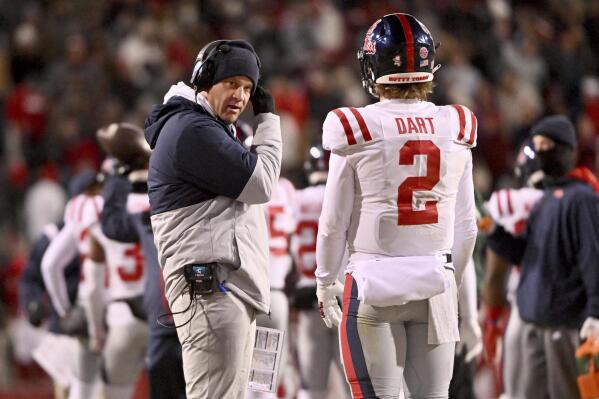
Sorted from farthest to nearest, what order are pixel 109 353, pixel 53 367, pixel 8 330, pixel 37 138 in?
pixel 37 138 → pixel 8 330 → pixel 53 367 → pixel 109 353

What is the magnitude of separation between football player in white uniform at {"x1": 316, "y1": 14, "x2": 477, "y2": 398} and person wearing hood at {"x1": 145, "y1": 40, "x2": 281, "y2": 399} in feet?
1.01

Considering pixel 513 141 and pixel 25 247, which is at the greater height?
pixel 513 141

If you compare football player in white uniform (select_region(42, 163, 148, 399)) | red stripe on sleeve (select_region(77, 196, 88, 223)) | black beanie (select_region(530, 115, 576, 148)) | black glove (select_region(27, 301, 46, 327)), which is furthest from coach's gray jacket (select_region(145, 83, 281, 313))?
black glove (select_region(27, 301, 46, 327))

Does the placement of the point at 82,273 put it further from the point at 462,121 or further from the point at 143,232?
the point at 462,121

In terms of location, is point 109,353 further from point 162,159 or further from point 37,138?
point 37,138

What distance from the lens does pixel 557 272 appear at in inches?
257

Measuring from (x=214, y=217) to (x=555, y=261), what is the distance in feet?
8.32

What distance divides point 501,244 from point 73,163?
7.08 m

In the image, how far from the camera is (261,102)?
4930mm

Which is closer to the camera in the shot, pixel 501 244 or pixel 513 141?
pixel 501 244

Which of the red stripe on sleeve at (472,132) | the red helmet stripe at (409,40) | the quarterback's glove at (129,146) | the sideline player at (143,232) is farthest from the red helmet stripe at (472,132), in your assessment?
the quarterback's glove at (129,146)

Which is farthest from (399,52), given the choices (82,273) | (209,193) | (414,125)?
(82,273)

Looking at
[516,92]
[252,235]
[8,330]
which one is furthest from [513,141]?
[252,235]

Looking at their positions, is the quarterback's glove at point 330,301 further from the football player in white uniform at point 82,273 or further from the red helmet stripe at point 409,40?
the football player in white uniform at point 82,273
